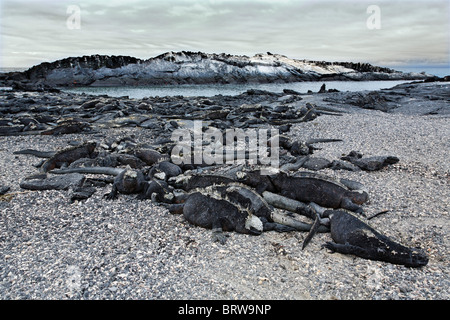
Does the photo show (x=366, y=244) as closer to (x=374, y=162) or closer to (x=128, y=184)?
(x=374, y=162)

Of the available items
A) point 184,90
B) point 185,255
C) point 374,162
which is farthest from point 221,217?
point 184,90

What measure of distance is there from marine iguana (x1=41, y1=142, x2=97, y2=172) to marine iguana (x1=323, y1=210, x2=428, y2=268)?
7.35m

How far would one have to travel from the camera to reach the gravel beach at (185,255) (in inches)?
146

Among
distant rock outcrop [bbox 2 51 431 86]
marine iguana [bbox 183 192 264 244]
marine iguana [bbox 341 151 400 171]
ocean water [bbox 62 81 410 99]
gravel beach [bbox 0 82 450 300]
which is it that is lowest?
gravel beach [bbox 0 82 450 300]

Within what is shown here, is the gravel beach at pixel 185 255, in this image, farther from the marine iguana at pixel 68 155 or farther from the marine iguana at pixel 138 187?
the marine iguana at pixel 68 155

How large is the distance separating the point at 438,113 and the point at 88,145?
65.5 ft

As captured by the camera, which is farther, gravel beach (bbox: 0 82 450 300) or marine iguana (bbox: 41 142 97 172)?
marine iguana (bbox: 41 142 97 172)

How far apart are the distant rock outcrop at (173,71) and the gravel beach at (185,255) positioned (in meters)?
68.2

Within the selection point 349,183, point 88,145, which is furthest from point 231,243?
point 88,145

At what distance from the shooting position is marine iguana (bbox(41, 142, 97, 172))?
27.7 ft

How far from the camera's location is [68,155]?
29.2 feet

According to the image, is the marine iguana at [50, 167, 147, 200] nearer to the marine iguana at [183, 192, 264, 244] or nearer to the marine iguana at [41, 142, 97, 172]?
the marine iguana at [183, 192, 264, 244]

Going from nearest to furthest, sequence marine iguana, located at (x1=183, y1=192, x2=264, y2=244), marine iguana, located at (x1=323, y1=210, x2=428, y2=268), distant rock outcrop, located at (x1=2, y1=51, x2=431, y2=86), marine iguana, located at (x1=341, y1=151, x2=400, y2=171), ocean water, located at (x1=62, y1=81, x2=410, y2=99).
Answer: marine iguana, located at (x1=323, y1=210, x2=428, y2=268) < marine iguana, located at (x1=183, y1=192, x2=264, y2=244) < marine iguana, located at (x1=341, y1=151, x2=400, y2=171) < ocean water, located at (x1=62, y1=81, x2=410, y2=99) < distant rock outcrop, located at (x1=2, y1=51, x2=431, y2=86)

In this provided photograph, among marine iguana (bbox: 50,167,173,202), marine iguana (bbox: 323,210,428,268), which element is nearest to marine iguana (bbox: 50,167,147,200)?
marine iguana (bbox: 50,167,173,202)
